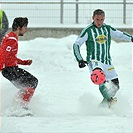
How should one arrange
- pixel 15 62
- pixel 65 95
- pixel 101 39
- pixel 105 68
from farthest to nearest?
1. pixel 65 95
2. pixel 105 68
3. pixel 101 39
4. pixel 15 62

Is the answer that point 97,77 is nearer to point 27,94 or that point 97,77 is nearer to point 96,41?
point 96,41

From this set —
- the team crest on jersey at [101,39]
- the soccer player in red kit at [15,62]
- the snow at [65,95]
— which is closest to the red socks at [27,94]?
the soccer player in red kit at [15,62]

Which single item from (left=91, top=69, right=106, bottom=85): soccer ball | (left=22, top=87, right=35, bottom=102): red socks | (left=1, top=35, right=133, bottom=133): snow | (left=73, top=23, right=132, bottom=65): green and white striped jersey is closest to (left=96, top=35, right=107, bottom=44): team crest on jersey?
(left=73, top=23, right=132, bottom=65): green and white striped jersey

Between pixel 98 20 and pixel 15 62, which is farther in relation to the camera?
pixel 98 20

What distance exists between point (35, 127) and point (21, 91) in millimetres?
2006

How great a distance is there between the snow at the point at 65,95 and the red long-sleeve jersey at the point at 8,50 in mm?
664

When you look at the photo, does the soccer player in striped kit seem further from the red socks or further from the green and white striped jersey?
the red socks

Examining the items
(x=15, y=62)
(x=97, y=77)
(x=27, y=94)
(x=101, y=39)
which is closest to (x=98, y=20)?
(x=101, y=39)

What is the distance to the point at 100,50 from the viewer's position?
873 centimetres

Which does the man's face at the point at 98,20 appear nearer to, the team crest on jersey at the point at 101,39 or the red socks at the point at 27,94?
the team crest on jersey at the point at 101,39

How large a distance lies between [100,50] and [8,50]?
4.61ft

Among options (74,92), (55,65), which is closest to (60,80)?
(74,92)

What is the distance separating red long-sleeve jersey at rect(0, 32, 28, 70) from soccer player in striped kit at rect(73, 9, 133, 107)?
A: 0.93 meters

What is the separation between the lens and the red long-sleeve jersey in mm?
8117
